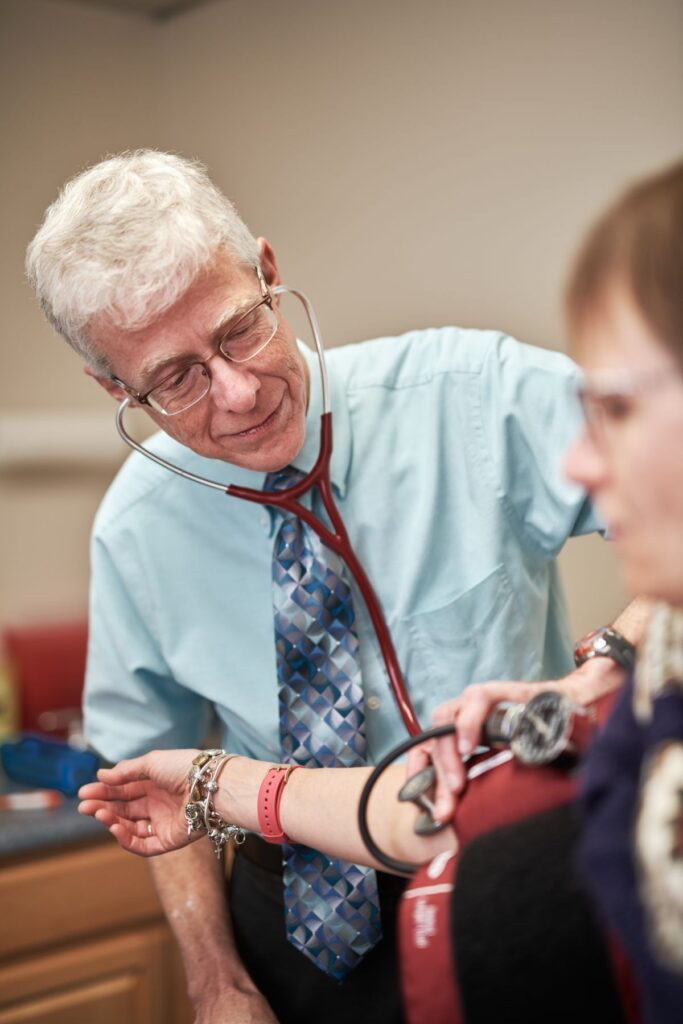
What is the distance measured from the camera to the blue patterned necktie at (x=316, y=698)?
1.44 m

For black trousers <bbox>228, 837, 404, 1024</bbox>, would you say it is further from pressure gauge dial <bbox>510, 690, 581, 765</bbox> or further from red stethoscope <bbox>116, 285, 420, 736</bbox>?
pressure gauge dial <bbox>510, 690, 581, 765</bbox>

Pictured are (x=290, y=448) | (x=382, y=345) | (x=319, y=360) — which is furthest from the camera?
(x=382, y=345)

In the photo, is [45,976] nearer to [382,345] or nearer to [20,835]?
[20,835]

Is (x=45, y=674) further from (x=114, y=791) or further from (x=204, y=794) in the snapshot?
(x=204, y=794)

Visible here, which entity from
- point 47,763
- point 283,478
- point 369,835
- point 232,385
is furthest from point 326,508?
point 47,763

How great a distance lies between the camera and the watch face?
881 mm

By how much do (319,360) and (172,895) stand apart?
0.80 meters

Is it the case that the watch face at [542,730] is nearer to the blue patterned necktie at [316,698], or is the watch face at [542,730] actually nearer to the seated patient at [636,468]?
the seated patient at [636,468]

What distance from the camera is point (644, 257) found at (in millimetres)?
719

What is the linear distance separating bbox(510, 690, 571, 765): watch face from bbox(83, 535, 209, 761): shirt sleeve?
2.85 feet

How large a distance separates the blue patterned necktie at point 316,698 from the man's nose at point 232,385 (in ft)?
0.67

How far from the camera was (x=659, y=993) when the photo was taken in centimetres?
68

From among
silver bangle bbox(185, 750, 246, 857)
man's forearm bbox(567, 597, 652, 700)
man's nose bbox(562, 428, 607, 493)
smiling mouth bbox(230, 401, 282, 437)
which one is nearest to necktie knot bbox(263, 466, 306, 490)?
smiling mouth bbox(230, 401, 282, 437)

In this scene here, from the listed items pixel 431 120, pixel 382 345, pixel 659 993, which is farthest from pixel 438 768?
pixel 431 120
